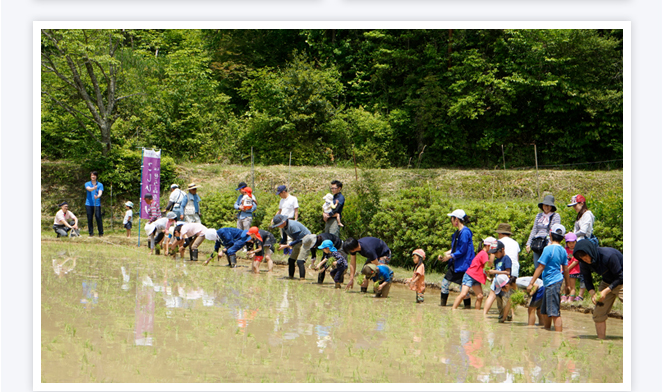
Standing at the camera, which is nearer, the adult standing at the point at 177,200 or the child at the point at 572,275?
the child at the point at 572,275

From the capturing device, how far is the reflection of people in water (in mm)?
11487

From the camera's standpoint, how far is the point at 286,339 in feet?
23.7

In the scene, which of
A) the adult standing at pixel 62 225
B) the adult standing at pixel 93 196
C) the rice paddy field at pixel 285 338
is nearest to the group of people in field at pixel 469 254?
the rice paddy field at pixel 285 338

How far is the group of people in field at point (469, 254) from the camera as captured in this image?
796 centimetres

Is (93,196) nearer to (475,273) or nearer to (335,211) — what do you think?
(335,211)

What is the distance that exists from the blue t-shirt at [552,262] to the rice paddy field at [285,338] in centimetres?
71

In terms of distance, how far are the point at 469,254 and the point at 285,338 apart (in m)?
3.80

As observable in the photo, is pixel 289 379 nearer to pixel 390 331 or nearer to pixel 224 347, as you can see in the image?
pixel 224 347

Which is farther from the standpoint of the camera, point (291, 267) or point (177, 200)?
point (177, 200)

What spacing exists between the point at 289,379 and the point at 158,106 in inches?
921

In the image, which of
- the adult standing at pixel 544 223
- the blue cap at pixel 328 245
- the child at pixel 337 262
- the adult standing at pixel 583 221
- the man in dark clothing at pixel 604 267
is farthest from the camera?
the child at pixel 337 262

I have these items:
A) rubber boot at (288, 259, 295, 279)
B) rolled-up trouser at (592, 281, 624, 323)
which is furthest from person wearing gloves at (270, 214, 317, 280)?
rolled-up trouser at (592, 281, 624, 323)

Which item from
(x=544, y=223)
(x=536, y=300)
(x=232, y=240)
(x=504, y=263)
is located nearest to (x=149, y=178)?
(x=232, y=240)

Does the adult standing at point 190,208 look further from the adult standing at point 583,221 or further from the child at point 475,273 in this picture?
the adult standing at point 583,221
